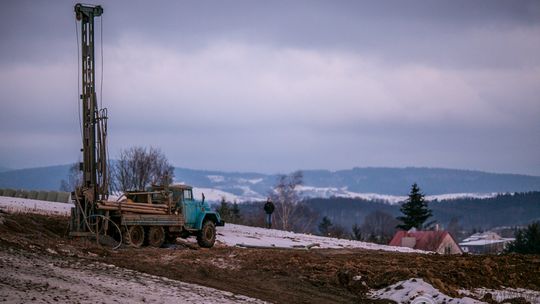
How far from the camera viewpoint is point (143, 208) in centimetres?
2869

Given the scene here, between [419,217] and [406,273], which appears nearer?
[406,273]

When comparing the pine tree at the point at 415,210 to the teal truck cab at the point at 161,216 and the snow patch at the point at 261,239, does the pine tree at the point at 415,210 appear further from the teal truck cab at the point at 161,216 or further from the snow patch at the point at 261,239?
the teal truck cab at the point at 161,216

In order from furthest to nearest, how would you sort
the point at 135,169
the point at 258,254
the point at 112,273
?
the point at 135,169 < the point at 258,254 < the point at 112,273

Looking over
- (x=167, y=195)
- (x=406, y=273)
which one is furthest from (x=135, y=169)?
(x=406, y=273)

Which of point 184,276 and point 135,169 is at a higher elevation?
point 135,169

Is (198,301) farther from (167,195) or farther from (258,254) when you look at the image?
(167,195)

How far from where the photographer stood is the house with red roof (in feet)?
278

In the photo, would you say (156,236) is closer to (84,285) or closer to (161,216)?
(161,216)

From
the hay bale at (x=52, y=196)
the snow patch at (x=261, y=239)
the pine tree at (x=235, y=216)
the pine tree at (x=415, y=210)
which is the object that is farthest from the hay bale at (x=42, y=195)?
the pine tree at (x=415, y=210)

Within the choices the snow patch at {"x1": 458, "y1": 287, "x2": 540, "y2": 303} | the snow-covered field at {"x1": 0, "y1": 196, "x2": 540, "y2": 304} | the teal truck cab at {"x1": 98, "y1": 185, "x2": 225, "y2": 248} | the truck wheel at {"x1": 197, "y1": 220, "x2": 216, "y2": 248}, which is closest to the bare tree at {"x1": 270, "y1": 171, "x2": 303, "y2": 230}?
the truck wheel at {"x1": 197, "y1": 220, "x2": 216, "y2": 248}

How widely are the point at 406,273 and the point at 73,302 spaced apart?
30.1 feet

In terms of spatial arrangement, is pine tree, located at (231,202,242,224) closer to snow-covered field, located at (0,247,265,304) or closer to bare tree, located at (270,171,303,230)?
bare tree, located at (270,171,303,230)

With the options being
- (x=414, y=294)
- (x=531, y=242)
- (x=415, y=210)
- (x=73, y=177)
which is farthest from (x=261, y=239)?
(x=73, y=177)

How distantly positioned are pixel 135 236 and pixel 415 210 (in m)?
67.1
